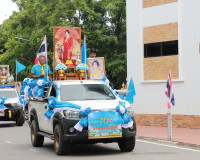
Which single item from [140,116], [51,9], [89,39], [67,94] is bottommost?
[140,116]

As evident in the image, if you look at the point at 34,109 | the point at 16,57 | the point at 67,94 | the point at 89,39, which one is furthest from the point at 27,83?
the point at 16,57

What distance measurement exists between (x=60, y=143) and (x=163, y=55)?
11032 mm

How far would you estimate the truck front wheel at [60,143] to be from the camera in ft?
37.0

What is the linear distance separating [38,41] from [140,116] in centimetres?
2122

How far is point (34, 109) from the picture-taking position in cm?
1397

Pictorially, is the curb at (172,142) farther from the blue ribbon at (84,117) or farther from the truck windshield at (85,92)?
the blue ribbon at (84,117)

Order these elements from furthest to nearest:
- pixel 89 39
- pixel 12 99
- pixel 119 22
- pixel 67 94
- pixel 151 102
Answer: pixel 119 22 < pixel 89 39 < pixel 12 99 < pixel 151 102 < pixel 67 94

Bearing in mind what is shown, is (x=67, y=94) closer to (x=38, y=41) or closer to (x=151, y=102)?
(x=151, y=102)

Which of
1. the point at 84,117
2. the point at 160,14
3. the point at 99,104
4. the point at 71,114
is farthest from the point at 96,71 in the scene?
the point at 160,14

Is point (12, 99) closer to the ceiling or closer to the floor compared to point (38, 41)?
closer to the floor

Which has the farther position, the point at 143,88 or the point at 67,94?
the point at 143,88

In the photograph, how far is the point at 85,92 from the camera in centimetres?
1224

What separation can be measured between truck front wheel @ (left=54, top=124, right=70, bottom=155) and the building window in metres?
10.4

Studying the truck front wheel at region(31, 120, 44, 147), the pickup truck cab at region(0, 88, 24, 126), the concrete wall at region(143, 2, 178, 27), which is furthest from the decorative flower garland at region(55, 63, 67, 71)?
the pickup truck cab at region(0, 88, 24, 126)
